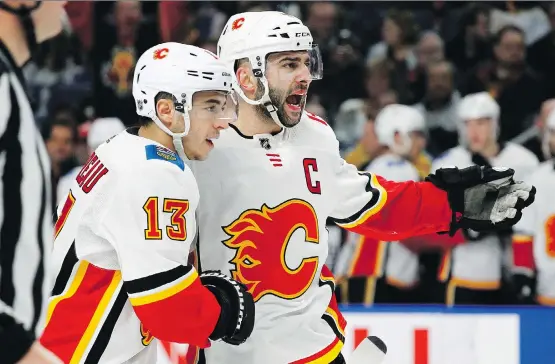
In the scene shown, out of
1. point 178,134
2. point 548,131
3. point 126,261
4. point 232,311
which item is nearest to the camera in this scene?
point 126,261

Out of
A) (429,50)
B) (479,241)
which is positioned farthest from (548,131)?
(429,50)

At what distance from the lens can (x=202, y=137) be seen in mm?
2982

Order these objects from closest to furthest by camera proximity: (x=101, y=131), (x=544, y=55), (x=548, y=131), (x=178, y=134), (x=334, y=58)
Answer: (x=178, y=134)
(x=548, y=131)
(x=101, y=131)
(x=544, y=55)
(x=334, y=58)

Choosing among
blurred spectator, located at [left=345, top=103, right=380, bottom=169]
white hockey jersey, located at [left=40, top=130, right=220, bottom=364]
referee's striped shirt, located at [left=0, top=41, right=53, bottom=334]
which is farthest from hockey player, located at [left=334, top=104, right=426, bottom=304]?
referee's striped shirt, located at [left=0, top=41, right=53, bottom=334]

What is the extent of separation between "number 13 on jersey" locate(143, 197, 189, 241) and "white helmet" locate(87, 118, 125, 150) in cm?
416

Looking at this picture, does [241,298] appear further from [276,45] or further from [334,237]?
[334,237]

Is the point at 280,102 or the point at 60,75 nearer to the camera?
the point at 280,102

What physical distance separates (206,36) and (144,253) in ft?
18.1

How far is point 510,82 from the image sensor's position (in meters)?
7.30

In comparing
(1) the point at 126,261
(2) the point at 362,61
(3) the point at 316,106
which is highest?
(2) the point at 362,61

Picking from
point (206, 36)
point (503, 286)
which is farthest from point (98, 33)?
point (503, 286)

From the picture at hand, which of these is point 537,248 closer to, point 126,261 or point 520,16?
point 520,16

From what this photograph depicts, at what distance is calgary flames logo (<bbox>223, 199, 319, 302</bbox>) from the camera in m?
3.23

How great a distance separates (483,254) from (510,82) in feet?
5.88
